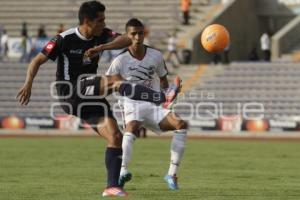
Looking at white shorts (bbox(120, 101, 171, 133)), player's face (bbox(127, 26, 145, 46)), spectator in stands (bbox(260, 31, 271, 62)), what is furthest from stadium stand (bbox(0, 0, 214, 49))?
white shorts (bbox(120, 101, 171, 133))

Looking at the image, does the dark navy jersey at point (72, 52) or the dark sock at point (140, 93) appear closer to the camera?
the dark sock at point (140, 93)

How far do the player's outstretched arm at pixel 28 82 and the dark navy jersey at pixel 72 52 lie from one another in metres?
0.18

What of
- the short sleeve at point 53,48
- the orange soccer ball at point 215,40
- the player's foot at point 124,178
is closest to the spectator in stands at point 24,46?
the orange soccer ball at point 215,40

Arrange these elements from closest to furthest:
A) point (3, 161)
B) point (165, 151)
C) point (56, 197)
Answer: point (56, 197)
point (3, 161)
point (165, 151)

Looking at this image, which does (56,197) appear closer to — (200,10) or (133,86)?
(133,86)

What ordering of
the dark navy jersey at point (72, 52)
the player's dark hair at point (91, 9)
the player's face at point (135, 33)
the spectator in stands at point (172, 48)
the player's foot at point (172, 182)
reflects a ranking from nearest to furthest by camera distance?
the player's dark hair at point (91, 9), the dark navy jersey at point (72, 52), the player's foot at point (172, 182), the player's face at point (135, 33), the spectator in stands at point (172, 48)

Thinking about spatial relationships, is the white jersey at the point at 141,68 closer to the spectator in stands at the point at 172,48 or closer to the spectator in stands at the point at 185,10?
the spectator in stands at the point at 172,48

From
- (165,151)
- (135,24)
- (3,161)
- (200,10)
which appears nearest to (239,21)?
(200,10)

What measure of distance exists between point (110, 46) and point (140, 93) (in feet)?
2.64

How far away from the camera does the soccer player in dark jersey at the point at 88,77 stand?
10.7m

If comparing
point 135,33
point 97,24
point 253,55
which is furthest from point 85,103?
point 253,55

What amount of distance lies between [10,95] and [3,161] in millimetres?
20950

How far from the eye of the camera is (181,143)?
11.9 meters

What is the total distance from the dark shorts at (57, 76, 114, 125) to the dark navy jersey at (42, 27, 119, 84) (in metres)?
0.17
